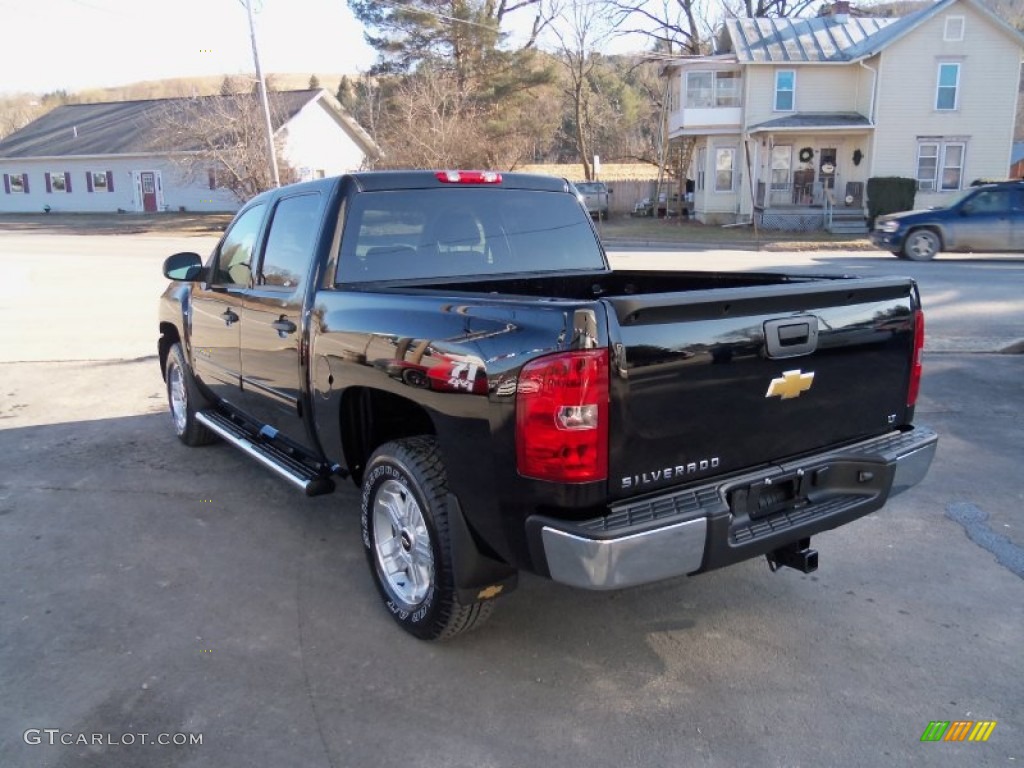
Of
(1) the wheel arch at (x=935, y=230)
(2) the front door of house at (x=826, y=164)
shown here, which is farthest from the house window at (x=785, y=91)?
(1) the wheel arch at (x=935, y=230)

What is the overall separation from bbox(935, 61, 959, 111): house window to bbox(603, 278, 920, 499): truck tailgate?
31.6 m

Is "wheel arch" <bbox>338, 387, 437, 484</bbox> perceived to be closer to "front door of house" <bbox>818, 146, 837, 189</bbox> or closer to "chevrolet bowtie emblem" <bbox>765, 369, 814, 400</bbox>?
"chevrolet bowtie emblem" <bbox>765, 369, 814, 400</bbox>

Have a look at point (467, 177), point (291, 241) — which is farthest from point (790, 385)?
point (291, 241)

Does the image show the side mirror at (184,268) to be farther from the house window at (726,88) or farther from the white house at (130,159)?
the white house at (130,159)

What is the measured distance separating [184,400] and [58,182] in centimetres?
5078

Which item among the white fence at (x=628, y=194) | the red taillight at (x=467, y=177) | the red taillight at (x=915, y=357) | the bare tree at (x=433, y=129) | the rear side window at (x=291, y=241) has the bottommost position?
the red taillight at (x=915, y=357)

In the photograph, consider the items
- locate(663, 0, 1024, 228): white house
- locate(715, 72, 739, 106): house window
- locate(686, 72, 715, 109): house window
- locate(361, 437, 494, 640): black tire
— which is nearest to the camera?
locate(361, 437, 494, 640): black tire

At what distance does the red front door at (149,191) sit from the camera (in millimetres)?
46000

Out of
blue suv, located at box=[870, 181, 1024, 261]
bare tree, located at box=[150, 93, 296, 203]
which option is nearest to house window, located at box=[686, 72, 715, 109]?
blue suv, located at box=[870, 181, 1024, 261]

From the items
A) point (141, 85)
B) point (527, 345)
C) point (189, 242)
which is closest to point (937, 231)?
point (527, 345)

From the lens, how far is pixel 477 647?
3.59 metres

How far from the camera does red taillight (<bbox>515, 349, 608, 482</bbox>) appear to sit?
2752mm

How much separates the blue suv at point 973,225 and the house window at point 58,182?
46488mm

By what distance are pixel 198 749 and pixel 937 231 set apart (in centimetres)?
2026
